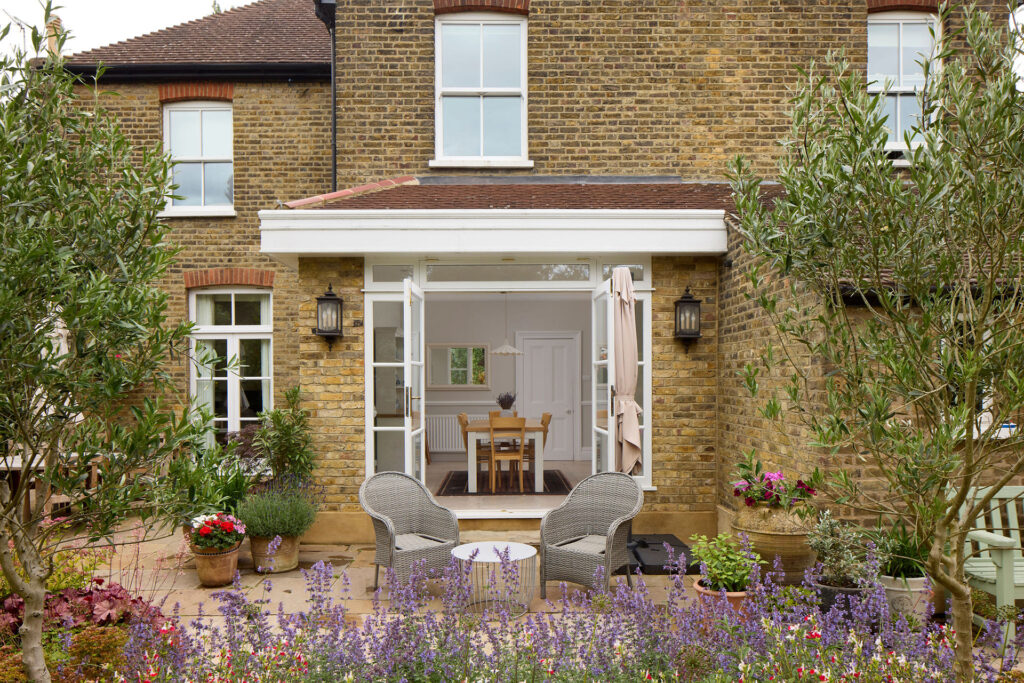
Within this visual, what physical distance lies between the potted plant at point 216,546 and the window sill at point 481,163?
4.64 m

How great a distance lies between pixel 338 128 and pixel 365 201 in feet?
5.70

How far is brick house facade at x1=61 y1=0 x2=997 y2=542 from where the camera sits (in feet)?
23.1

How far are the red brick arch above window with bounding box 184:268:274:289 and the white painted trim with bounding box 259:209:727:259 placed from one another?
3.17 m

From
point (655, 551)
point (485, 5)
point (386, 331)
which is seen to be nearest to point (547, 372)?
point (386, 331)

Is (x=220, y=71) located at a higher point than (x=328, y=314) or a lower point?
higher

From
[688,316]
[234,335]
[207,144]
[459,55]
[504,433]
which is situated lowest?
[504,433]

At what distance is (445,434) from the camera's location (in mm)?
12898

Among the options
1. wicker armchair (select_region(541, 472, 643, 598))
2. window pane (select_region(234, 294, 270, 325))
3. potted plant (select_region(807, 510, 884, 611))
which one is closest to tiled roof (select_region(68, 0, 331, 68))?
window pane (select_region(234, 294, 270, 325))

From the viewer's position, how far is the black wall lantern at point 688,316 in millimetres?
7117

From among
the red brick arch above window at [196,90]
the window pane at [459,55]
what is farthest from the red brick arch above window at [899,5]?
the red brick arch above window at [196,90]

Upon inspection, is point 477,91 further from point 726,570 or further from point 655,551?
point 726,570

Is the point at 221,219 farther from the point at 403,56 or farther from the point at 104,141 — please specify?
the point at 104,141

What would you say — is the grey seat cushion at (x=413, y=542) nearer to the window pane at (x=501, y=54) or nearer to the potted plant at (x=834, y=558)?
the potted plant at (x=834, y=558)

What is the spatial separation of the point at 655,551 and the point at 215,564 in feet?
11.9
